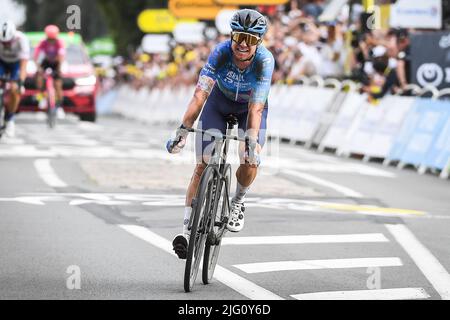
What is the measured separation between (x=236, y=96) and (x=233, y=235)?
8.04 ft

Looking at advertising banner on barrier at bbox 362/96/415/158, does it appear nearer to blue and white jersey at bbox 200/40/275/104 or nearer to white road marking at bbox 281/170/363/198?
white road marking at bbox 281/170/363/198

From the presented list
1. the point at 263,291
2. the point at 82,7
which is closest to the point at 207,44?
the point at 263,291

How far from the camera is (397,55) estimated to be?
21688 mm

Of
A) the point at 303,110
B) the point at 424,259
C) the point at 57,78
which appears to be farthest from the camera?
the point at 57,78

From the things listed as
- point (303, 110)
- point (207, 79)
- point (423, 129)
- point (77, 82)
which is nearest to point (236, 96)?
point (207, 79)

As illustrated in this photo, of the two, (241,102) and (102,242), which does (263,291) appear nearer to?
(241,102)

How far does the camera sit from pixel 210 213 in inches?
347

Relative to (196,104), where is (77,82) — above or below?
below

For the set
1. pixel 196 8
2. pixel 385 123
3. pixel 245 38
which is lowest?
pixel 385 123

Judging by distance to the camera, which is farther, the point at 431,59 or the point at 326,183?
the point at 431,59

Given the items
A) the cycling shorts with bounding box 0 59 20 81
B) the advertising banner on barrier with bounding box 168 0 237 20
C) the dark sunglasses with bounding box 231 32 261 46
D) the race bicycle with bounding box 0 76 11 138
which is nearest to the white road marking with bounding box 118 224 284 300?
the dark sunglasses with bounding box 231 32 261 46

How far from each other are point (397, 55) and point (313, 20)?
6.26 metres

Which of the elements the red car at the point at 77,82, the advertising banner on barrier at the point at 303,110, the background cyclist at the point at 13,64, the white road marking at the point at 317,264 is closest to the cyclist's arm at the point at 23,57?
the background cyclist at the point at 13,64

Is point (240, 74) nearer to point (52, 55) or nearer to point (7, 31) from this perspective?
point (7, 31)
